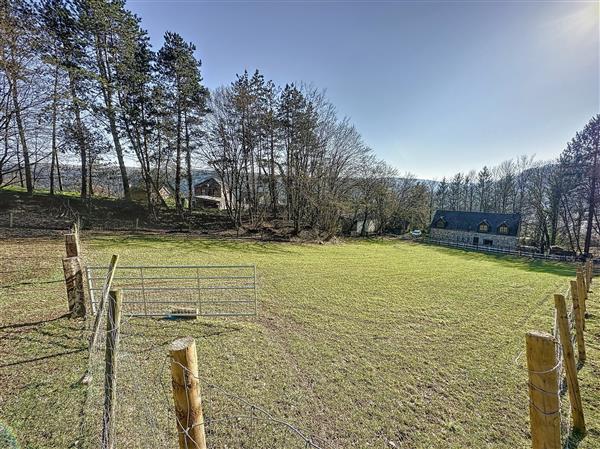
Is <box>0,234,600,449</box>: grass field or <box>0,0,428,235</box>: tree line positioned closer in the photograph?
<box>0,234,600,449</box>: grass field

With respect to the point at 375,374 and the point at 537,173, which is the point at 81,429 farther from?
the point at 537,173

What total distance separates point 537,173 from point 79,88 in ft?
130

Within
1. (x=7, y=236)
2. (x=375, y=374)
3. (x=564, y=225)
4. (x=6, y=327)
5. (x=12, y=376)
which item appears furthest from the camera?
(x=564, y=225)

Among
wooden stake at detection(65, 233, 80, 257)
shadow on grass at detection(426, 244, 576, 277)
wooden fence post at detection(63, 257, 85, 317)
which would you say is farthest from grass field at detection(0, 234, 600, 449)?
shadow on grass at detection(426, 244, 576, 277)

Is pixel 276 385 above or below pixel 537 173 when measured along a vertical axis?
below

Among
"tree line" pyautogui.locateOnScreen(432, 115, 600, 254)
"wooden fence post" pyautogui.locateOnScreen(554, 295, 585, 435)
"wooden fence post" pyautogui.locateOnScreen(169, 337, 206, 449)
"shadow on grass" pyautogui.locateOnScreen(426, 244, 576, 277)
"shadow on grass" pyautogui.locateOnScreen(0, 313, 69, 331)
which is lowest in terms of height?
"shadow on grass" pyautogui.locateOnScreen(426, 244, 576, 277)

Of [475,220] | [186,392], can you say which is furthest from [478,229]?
[186,392]

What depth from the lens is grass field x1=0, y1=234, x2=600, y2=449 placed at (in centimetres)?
314

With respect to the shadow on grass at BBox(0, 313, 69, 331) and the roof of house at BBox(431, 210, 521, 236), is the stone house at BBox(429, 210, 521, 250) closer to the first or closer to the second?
the roof of house at BBox(431, 210, 521, 236)

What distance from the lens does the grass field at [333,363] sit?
3.14 m

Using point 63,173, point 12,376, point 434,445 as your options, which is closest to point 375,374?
point 434,445

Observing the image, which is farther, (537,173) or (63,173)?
(537,173)

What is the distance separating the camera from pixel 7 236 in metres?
12.7

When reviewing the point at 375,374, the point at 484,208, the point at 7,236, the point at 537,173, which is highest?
the point at 537,173
